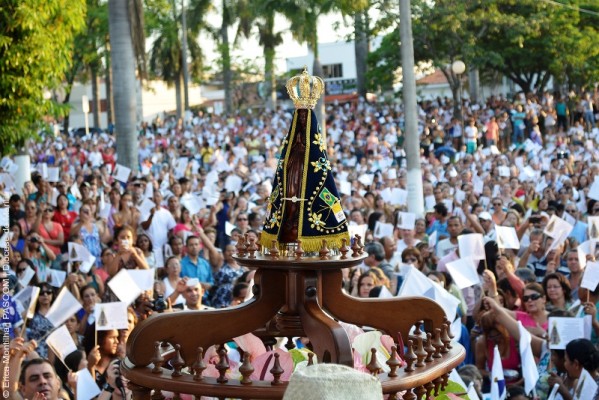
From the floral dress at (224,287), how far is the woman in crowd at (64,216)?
2.93 meters

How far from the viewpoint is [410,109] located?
56.7ft

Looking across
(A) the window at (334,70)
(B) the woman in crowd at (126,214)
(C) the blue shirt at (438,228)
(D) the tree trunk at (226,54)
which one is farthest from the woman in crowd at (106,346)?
(A) the window at (334,70)

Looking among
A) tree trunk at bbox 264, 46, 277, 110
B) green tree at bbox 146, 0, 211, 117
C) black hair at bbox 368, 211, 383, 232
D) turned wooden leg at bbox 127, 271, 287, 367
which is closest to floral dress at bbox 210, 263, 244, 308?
black hair at bbox 368, 211, 383, 232

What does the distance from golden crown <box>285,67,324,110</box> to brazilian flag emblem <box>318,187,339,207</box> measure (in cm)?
30

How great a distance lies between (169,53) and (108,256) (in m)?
41.9

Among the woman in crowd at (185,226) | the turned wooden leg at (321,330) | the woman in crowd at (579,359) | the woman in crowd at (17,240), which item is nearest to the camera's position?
the turned wooden leg at (321,330)

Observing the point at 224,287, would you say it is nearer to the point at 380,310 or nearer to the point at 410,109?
the point at 380,310

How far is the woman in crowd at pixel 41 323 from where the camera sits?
8453mm

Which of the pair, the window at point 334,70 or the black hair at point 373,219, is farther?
the window at point 334,70

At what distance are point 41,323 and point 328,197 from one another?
5986 mm

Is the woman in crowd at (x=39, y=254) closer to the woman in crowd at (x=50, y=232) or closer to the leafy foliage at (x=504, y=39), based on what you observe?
the woman in crowd at (x=50, y=232)

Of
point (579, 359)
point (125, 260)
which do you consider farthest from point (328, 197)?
point (125, 260)

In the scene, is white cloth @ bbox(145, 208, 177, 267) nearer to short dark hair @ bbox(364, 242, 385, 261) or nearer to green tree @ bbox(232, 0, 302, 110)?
short dark hair @ bbox(364, 242, 385, 261)

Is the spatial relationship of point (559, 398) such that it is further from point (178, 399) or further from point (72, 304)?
point (178, 399)
